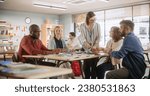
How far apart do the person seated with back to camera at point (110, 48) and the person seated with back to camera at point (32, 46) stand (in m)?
0.54

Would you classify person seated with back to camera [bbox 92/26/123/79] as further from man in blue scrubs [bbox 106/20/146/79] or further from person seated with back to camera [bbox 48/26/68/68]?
person seated with back to camera [bbox 48/26/68/68]

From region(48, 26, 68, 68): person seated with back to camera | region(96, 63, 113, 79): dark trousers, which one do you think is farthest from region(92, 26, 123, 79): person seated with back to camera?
region(48, 26, 68, 68): person seated with back to camera

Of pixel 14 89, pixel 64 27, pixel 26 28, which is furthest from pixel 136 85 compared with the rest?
pixel 26 28

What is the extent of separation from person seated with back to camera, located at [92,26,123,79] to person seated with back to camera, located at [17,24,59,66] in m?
0.54

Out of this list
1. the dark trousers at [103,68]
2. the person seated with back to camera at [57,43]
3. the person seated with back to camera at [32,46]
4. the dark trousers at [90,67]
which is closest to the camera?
the person seated with back to camera at [32,46]

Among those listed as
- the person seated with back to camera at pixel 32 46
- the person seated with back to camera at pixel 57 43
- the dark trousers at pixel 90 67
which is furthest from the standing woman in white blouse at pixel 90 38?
the person seated with back to camera at pixel 32 46

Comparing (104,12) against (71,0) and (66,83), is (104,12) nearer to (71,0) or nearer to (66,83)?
(71,0)

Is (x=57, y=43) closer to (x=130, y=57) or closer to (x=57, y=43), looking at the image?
(x=57, y=43)

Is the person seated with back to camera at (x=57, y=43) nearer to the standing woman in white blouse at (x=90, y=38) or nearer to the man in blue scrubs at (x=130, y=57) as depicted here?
the standing woman in white blouse at (x=90, y=38)

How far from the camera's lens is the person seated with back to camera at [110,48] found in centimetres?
198

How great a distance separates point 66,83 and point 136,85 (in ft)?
1.82

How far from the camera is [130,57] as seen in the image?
179cm

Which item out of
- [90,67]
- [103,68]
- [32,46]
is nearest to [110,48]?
[103,68]

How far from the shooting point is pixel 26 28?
6.50ft
